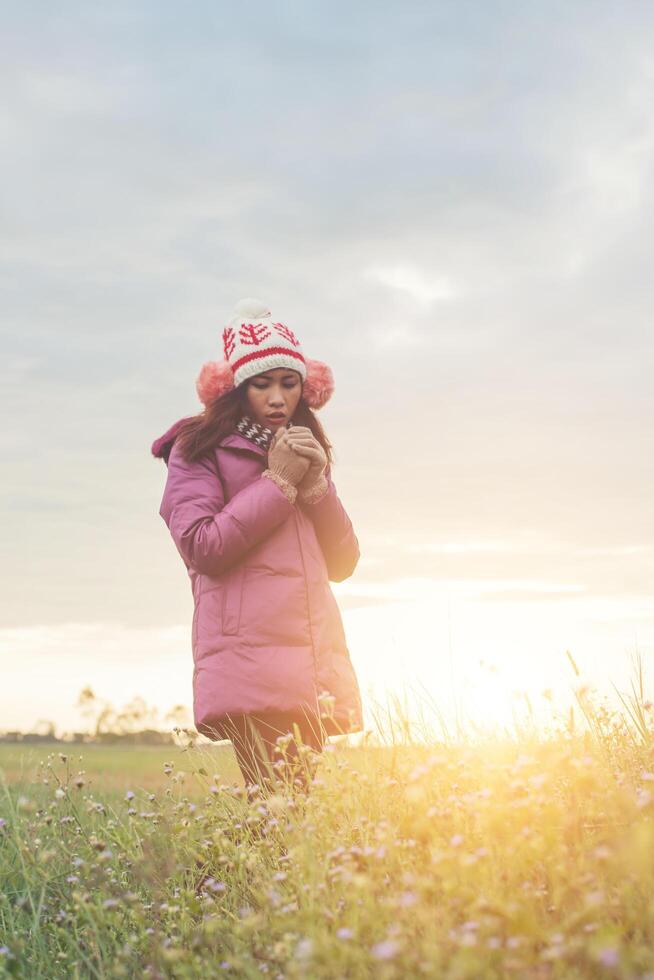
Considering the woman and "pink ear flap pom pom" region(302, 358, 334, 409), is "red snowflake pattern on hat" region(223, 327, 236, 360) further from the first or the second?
"pink ear flap pom pom" region(302, 358, 334, 409)

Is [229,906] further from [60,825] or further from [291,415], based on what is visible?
[291,415]

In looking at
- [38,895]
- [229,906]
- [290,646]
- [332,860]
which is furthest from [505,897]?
[38,895]

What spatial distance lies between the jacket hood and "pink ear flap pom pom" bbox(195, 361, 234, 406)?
25 cm

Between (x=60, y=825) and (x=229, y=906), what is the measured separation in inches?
84.7

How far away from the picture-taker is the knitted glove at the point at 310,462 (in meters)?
5.55

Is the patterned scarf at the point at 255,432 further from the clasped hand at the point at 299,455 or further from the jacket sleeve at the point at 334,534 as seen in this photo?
the jacket sleeve at the point at 334,534

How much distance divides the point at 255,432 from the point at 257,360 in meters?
0.43

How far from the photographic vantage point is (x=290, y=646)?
5402 mm

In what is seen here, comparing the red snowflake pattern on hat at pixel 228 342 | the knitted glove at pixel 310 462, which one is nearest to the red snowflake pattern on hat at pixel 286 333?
the red snowflake pattern on hat at pixel 228 342

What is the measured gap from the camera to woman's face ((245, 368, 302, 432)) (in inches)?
233

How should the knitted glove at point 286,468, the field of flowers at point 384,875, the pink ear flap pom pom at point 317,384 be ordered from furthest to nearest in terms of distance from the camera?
the pink ear flap pom pom at point 317,384 < the knitted glove at point 286,468 < the field of flowers at point 384,875

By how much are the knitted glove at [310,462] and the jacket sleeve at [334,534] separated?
7 centimetres

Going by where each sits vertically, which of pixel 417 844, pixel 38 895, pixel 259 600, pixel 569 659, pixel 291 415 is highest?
pixel 291 415

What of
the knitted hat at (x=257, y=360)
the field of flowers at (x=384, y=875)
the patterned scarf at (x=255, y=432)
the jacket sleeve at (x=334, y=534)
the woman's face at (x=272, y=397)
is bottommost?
the field of flowers at (x=384, y=875)
